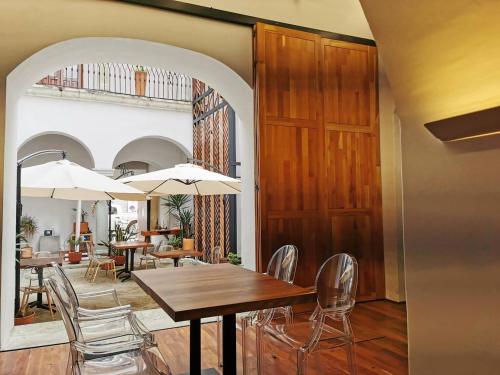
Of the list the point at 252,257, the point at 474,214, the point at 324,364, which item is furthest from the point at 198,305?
the point at 252,257

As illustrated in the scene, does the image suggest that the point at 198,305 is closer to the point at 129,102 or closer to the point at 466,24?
the point at 466,24

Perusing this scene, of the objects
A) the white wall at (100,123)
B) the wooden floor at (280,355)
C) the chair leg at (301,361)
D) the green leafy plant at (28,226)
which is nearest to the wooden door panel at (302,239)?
the wooden floor at (280,355)

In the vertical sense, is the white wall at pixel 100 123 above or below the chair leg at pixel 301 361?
above

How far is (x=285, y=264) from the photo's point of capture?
9.94 feet

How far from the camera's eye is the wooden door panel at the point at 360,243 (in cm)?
456

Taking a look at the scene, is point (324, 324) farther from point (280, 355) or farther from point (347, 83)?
point (347, 83)

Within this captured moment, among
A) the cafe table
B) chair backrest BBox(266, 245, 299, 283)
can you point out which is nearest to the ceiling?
the cafe table

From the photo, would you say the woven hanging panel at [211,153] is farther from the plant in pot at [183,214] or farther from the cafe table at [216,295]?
the cafe table at [216,295]

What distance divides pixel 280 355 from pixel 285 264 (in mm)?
747

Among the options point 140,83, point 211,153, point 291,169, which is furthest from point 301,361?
point 140,83

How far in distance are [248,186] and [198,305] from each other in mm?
2684

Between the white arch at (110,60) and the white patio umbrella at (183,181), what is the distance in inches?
22.9

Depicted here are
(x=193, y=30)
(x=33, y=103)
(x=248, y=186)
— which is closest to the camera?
(x=193, y=30)

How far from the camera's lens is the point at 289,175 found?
4.29 metres
